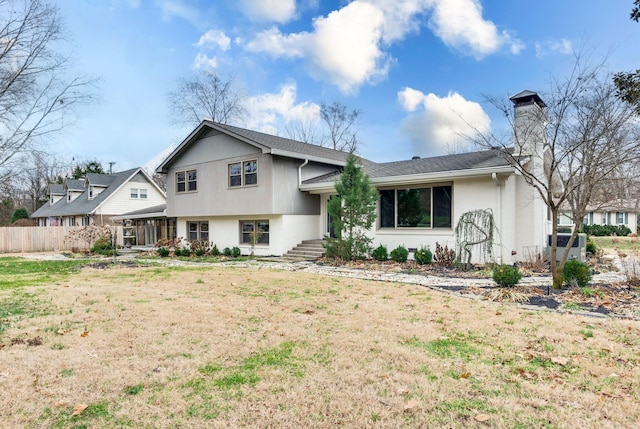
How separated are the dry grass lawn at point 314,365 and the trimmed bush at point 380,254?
634 centimetres

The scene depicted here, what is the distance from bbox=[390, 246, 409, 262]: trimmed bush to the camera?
12742 millimetres

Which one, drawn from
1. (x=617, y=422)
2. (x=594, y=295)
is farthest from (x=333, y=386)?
(x=594, y=295)

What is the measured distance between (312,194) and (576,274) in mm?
10770

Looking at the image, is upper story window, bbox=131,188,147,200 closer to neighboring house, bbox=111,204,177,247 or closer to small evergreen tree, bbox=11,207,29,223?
neighboring house, bbox=111,204,177,247

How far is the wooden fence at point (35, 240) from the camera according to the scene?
23.1 m

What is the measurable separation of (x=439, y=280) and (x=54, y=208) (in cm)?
3813

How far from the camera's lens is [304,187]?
16.0m

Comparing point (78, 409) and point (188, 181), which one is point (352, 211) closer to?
point (188, 181)

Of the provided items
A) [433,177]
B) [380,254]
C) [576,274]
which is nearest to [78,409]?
[576,274]

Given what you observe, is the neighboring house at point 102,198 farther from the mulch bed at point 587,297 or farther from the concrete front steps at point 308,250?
the mulch bed at point 587,297

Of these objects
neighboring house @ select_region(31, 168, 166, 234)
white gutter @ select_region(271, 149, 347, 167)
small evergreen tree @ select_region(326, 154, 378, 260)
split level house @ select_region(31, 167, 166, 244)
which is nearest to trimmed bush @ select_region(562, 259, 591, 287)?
small evergreen tree @ select_region(326, 154, 378, 260)

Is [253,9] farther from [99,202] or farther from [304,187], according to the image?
[99,202]

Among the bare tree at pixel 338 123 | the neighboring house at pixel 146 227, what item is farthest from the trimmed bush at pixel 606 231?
the neighboring house at pixel 146 227

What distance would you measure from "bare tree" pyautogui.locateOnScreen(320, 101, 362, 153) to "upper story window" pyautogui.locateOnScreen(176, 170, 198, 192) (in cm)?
1600
